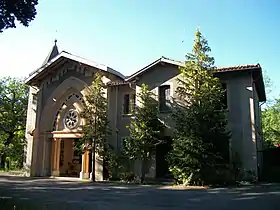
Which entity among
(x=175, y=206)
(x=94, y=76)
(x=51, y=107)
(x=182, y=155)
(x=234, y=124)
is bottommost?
(x=175, y=206)

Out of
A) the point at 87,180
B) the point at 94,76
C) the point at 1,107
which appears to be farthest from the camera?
the point at 1,107

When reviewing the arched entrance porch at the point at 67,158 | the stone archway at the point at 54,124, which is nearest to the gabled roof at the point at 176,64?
the stone archway at the point at 54,124

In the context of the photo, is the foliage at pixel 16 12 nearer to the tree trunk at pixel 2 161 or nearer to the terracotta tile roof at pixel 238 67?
the terracotta tile roof at pixel 238 67

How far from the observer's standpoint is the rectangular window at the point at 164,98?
20656 mm

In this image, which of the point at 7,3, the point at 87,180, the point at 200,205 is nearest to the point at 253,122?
the point at 200,205

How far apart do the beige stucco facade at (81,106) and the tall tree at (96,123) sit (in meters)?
0.95

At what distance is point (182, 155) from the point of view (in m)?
17.3

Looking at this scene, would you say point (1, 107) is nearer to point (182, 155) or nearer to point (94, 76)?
point (94, 76)

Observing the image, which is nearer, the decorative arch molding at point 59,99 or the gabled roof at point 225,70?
the gabled roof at point 225,70

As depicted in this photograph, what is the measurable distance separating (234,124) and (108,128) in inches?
330

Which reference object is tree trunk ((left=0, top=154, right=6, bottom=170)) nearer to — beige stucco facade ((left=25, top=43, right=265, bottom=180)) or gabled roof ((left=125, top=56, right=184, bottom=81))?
beige stucco facade ((left=25, top=43, right=265, bottom=180))

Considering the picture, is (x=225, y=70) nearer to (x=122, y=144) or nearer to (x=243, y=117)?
(x=243, y=117)

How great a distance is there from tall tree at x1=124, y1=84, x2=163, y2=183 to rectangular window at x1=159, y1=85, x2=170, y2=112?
83cm

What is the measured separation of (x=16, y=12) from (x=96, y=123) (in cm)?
1156
